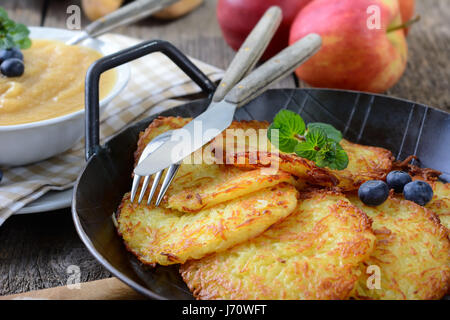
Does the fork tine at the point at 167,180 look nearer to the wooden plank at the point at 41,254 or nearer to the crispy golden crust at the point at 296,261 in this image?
the crispy golden crust at the point at 296,261

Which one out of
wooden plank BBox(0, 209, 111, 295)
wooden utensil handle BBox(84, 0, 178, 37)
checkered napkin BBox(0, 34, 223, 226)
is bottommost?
wooden plank BBox(0, 209, 111, 295)

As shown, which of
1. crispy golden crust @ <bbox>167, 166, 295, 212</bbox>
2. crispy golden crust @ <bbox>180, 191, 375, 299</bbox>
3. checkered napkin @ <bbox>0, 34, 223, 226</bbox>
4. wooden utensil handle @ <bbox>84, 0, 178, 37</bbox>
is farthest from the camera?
wooden utensil handle @ <bbox>84, 0, 178, 37</bbox>

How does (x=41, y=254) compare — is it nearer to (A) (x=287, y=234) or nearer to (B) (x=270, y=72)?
(A) (x=287, y=234)

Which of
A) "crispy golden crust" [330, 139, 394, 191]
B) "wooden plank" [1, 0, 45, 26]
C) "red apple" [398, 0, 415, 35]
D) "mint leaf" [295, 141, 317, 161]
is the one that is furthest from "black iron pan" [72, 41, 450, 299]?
"wooden plank" [1, 0, 45, 26]

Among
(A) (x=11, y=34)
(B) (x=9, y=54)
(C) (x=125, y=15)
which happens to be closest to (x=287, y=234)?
(B) (x=9, y=54)

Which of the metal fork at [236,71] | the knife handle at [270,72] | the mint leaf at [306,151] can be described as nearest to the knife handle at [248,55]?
the metal fork at [236,71]

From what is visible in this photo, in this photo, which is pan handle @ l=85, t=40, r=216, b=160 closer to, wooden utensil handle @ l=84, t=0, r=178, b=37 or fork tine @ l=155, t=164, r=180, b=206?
fork tine @ l=155, t=164, r=180, b=206
